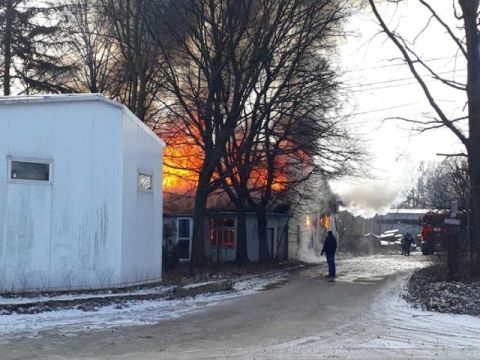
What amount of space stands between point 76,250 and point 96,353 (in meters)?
6.28

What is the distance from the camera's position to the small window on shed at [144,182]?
17173mm

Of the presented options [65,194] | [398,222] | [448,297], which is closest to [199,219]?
[65,194]

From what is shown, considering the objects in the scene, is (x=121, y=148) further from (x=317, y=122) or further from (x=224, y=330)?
(x=317, y=122)

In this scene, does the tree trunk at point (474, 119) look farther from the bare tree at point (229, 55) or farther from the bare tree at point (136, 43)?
the bare tree at point (136, 43)

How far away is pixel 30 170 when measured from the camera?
14.8 meters

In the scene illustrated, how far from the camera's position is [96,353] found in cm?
899

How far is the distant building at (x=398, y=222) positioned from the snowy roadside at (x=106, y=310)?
60.4 metres

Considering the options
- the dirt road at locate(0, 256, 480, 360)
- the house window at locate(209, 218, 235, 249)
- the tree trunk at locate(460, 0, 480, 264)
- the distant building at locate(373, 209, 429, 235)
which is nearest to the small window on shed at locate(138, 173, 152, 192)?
the dirt road at locate(0, 256, 480, 360)

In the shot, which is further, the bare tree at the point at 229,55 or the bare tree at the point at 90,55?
the bare tree at the point at 90,55

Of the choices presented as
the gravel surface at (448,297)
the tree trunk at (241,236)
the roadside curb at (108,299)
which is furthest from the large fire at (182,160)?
the gravel surface at (448,297)

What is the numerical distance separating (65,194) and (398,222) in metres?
65.9

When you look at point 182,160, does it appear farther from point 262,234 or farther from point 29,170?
point 29,170

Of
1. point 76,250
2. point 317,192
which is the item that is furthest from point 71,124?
point 317,192

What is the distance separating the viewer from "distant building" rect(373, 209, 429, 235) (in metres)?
74.4
